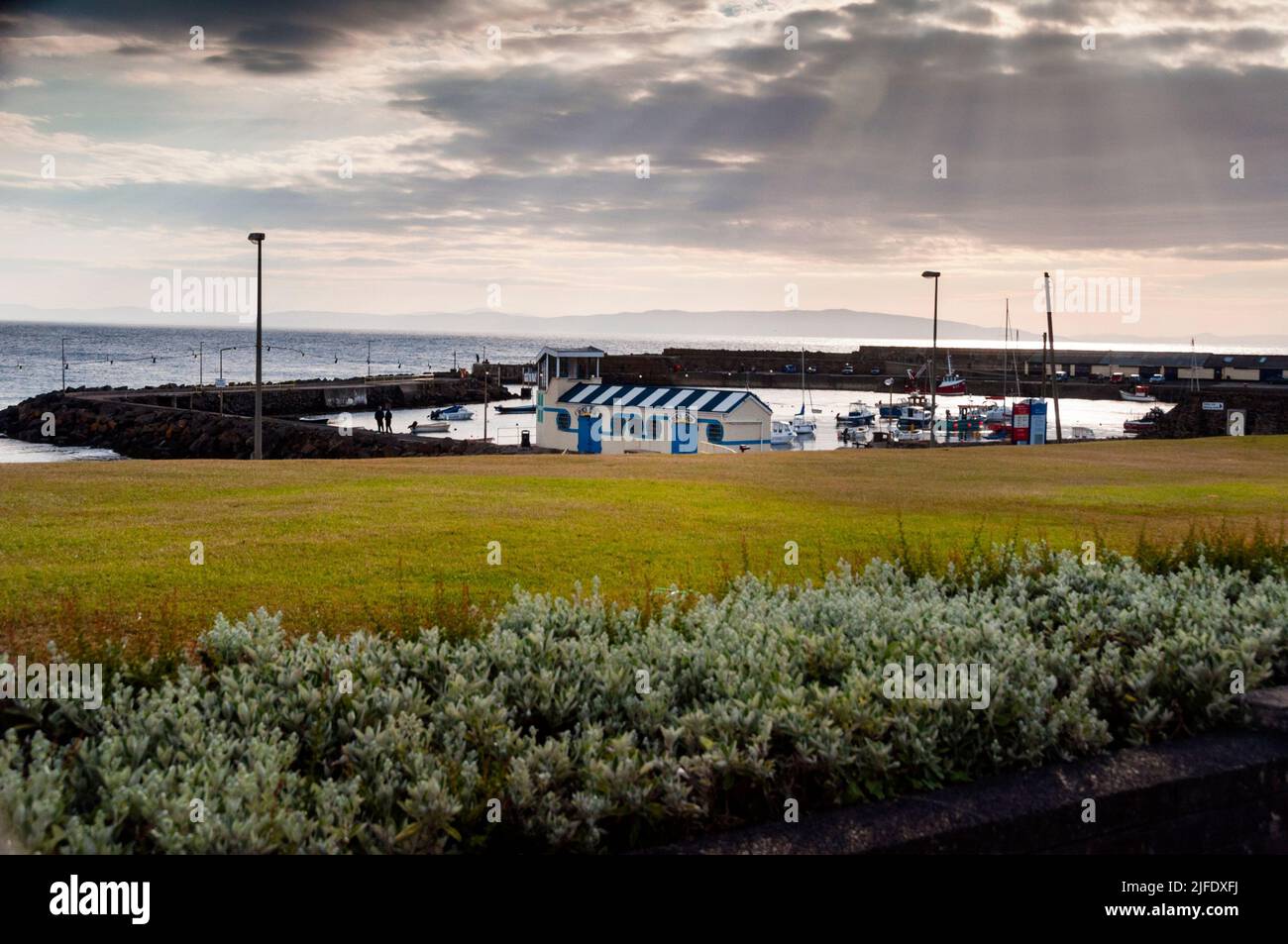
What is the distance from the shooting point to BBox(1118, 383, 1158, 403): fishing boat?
10819 cm

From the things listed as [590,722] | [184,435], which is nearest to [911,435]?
[184,435]

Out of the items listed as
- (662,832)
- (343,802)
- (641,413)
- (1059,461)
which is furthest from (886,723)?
(641,413)

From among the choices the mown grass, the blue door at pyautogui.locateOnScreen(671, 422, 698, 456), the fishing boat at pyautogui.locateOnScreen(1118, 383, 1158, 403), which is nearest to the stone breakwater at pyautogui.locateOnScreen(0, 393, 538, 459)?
the blue door at pyautogui.locateOnScreen(671, 422, 698, 456)

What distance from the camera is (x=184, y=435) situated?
208 feet

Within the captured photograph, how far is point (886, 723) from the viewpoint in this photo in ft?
15.4

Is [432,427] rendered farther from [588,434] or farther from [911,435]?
[911,435]

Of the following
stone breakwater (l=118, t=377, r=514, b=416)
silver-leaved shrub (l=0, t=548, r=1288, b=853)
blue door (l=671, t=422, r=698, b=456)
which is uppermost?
stone breakwater (l=118, t=377, r=514, b=416)

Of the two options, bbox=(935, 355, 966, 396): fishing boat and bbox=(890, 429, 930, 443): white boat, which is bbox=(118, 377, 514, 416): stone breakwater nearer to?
bbox=(890, 429, 930, 443): white boat

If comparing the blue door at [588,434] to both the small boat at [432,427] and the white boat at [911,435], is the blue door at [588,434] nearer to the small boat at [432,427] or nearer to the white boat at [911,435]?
the white boat at [911,435]

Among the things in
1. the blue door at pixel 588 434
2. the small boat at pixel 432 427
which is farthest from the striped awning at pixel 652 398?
the small boat at pixel 432 427

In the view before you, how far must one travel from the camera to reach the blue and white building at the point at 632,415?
49.2 metres

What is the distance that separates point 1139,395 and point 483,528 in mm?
112581

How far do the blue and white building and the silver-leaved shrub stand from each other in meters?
42.2

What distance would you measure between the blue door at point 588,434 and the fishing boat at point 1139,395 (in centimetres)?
7813
